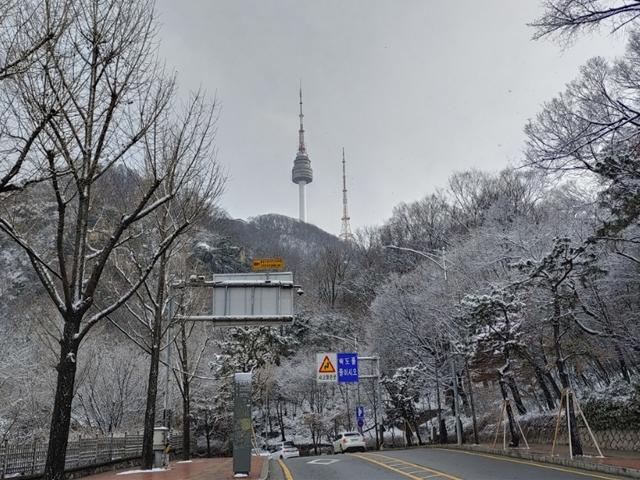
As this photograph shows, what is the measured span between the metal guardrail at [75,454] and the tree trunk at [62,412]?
754 centimetres

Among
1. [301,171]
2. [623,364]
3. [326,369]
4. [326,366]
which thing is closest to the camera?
[623,364]

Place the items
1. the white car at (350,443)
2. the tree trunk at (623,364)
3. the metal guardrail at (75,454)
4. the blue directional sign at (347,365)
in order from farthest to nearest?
the blue directional sign at (347,365) → the white car at (350,443) → the tree trunk at (623,364) → the metal guardrail at (75,454)

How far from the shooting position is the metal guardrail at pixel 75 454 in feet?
48.1

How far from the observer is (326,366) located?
99.4 ft

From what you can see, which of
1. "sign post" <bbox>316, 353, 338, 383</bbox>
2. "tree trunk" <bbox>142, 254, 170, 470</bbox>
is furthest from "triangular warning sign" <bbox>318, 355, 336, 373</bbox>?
"tree trunk" <bbox>142, 254, 170, 470</bbox>

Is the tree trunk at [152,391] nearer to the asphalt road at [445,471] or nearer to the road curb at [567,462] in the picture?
the asphalt road at [445,471]

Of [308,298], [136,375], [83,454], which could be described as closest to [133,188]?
[83,454]

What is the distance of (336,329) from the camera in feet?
190

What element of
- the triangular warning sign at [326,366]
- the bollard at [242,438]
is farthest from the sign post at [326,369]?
the bollard at [242,438]

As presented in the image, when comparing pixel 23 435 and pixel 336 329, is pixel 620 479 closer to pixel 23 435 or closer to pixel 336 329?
pixel 23 435

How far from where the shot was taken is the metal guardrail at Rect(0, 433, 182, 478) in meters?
14.7

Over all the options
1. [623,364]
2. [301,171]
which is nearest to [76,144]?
[623,364]

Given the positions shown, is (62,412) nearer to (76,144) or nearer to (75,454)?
(76,144)

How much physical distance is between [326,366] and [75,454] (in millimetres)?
15024
